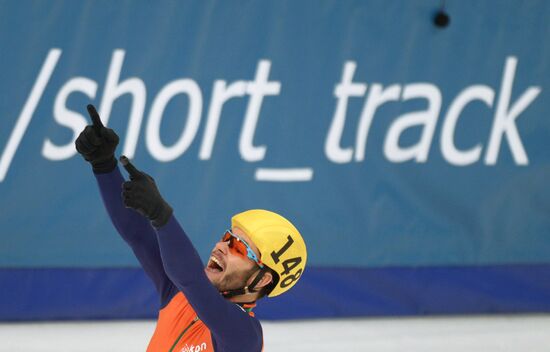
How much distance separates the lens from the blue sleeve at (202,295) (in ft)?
6.57

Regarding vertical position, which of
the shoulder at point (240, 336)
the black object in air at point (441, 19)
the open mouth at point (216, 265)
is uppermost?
the black object in air at point (441, 19)

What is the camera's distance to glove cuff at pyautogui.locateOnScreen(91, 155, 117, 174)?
7.66ft

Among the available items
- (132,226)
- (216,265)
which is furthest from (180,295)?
(132,226)

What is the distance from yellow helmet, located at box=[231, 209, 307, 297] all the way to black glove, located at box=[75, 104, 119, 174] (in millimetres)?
368

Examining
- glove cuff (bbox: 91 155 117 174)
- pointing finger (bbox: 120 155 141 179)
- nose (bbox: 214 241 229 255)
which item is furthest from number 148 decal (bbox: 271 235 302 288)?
pointing finger (bbox: 120 155 141 179)

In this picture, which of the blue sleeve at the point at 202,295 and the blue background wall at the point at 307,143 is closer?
the blue sleeve at the point at 202,295

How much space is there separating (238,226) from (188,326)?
0.28m

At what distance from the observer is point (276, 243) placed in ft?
7.92

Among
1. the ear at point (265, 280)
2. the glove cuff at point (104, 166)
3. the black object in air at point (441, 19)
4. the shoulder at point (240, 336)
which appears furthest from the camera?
the black object in air at point (441, 19)

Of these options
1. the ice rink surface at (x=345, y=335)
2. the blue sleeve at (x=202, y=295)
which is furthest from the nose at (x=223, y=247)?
the ice rink surface at (x=345, y=335)

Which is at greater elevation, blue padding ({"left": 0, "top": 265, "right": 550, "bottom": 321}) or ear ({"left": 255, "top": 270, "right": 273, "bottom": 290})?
ear ({"left": 255, "top": 270, "right": 273, "bottom": 290})

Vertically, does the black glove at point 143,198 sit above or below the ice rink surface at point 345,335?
above

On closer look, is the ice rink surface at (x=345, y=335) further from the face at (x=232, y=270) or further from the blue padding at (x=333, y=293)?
the face at (x=232, y=270)

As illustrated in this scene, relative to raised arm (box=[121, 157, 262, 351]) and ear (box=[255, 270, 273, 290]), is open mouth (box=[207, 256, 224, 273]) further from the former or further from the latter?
raised arm (box=[121, 157, 262, 351])
